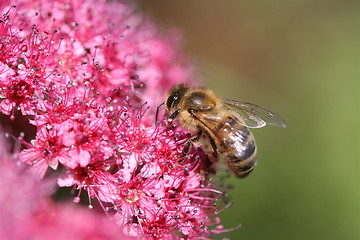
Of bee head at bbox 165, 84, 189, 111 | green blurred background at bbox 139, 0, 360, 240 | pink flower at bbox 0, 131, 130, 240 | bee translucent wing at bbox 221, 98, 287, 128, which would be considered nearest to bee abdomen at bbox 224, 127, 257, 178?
bee translucent wing at bbox 221, 98, 287, 128

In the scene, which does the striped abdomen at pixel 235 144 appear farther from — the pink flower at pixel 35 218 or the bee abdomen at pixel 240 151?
the pink flower at pixel 35 218

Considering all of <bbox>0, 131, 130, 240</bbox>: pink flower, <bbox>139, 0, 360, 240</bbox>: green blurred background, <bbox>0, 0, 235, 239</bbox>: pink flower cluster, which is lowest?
<bbox>0, 131, 130, 240</bbox>: pink flower

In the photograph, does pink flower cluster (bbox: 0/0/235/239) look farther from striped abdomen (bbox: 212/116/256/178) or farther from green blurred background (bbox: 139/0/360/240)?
green blurred background (bbox: 139/0/360/240)

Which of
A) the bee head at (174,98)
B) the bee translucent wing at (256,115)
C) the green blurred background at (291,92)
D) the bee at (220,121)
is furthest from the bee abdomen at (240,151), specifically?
the green blurred background at (291,92)

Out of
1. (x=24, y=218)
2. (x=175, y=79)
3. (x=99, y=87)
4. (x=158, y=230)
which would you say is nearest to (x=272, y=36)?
(x=175, y=79)

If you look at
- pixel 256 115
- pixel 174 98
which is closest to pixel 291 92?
pixel 256 115

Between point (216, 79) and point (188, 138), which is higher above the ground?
point (216, 79)

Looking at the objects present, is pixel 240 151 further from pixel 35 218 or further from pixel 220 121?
pixel 35 218

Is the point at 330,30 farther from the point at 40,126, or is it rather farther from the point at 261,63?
the point at 40,126
